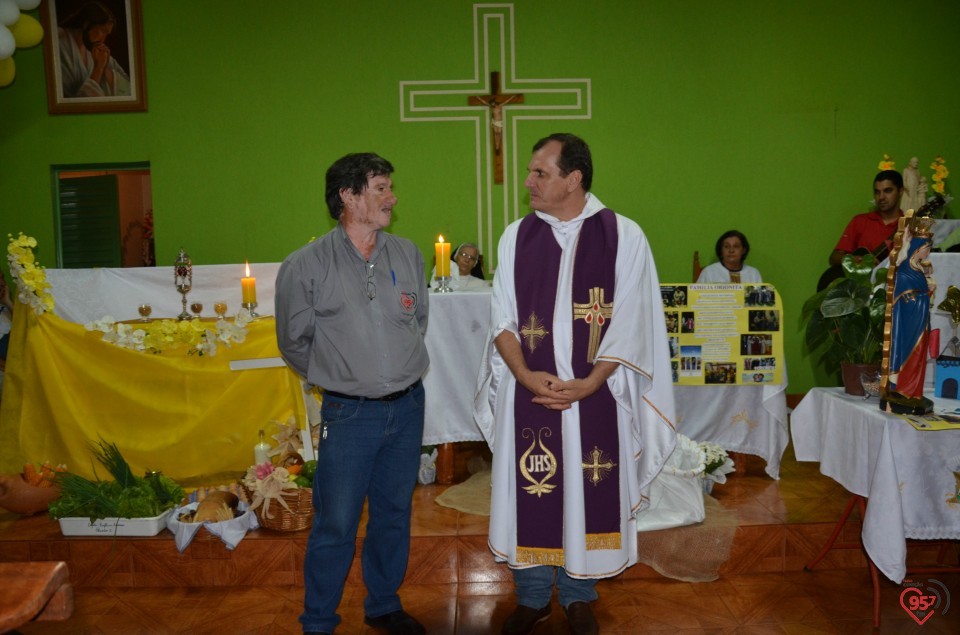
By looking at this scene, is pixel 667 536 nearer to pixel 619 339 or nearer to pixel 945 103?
pixel 619 339

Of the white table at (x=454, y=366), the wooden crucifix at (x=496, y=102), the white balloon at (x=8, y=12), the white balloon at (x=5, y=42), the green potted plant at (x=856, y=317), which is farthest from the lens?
the wooden crucifix at (x=496, y=102)

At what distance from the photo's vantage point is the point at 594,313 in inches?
103

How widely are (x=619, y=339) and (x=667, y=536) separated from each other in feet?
3.50

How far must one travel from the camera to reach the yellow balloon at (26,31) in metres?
5.59

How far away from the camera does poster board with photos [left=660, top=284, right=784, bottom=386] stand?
12.6 feet

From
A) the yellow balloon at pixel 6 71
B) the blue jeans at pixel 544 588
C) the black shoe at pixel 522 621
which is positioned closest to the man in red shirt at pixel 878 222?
the blue jeans at pixel 544 588

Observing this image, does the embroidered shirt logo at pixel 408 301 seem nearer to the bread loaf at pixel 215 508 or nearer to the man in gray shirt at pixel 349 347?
the man in gray shirt at pixel 349 347

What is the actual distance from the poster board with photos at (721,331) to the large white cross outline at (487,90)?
105 inches

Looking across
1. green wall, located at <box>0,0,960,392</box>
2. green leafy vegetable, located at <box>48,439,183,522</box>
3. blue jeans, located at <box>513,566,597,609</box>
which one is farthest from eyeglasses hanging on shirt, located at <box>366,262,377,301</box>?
green wall, located at <box>0,0,960,392</box>

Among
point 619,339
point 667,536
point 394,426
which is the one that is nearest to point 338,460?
point 394,426

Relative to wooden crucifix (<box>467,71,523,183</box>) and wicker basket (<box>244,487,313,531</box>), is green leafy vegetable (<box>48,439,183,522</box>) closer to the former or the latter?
wicker basket (<box>244,487,313,531</box>)

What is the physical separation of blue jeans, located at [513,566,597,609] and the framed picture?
5.11 meters

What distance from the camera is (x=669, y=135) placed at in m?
6.16

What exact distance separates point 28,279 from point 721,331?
3.31m
